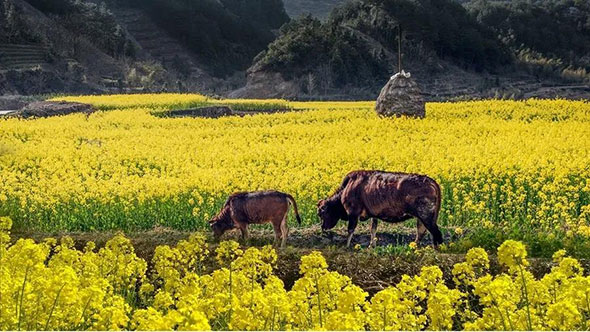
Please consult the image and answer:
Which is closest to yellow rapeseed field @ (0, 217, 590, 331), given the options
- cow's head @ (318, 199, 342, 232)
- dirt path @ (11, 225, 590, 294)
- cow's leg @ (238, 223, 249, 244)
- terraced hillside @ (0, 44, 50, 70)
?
dirt path @ (11, 225, 590, 294)

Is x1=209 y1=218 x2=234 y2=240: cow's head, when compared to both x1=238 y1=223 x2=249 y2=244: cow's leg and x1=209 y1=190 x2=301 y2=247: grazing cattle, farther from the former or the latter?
x1=238 y1=223 x2=249 y2=244: cow's leg

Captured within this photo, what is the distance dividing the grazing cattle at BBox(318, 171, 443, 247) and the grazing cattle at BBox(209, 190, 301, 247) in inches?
31.6

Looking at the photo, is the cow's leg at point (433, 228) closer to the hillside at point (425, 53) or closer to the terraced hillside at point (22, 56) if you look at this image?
the hillside at point (425, 53)

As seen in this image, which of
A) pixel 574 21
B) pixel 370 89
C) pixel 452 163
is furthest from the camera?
pixel 574 21

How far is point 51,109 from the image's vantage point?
4325cm

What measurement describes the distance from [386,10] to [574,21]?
37570 mm

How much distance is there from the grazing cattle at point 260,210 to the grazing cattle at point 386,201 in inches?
31.6

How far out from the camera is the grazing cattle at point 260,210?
36.2ft

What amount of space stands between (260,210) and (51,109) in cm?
3547

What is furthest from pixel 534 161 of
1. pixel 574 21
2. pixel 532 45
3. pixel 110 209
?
pixel 574 21

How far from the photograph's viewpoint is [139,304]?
9.63 metres

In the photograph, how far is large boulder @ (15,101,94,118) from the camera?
4200 cm

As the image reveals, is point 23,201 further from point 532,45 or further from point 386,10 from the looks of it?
point 532,45

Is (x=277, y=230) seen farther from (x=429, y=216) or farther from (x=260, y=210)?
(x=429, y=216)
